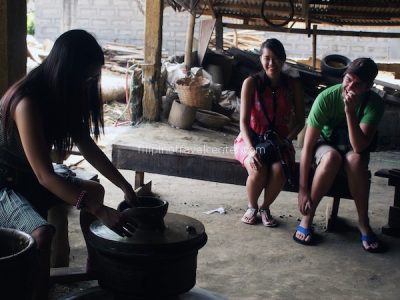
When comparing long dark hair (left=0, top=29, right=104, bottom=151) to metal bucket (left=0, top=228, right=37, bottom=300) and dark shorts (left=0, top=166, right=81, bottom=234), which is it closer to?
dark shorts (left=0, top=166, right=81, bottom=234)

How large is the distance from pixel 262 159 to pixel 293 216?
0.93 meters

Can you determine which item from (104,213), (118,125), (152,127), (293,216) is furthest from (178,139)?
(104,213)

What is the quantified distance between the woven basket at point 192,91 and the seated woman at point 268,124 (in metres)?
3.44

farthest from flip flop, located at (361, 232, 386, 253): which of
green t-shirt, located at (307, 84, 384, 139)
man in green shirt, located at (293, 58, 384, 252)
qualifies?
green t-shirt, located at (307, 84, 384, 139)

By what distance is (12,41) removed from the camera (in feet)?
12.3

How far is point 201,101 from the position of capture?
8.67 m

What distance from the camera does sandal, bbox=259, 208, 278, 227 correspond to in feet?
16.8

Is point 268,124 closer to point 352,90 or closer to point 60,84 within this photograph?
point 352,90

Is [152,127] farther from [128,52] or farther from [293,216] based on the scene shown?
[128,52]

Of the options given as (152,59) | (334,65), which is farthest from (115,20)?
(152,59)

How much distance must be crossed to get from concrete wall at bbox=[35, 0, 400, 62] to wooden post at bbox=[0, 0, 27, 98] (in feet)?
39.8

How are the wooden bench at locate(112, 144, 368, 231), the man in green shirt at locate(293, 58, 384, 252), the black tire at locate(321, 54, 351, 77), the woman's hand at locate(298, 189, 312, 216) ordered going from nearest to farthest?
the man in green shirt at locate(293, 58, 384, 252)
the woman's hand at locate(298, 189, 312, 216)
the wooden bench at locate(112, 144, 368, 231)
the black tire at locate(321, 54, 351, 77)

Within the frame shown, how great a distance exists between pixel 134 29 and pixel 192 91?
816 centimetres

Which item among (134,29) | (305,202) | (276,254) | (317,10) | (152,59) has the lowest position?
(276,254)
